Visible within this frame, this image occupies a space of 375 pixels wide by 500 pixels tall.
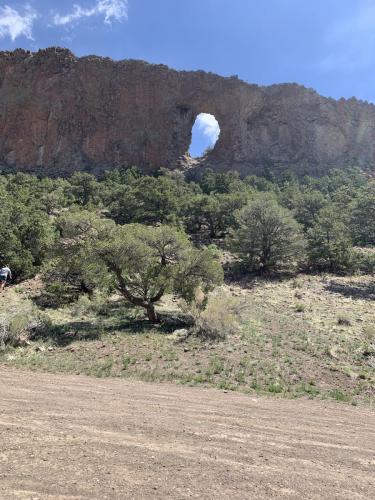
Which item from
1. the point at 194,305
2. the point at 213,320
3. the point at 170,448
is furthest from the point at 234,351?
the point at 170,448

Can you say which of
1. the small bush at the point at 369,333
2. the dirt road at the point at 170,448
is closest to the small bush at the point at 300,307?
the small bush at the point at 369,333

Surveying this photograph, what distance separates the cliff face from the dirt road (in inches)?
2977

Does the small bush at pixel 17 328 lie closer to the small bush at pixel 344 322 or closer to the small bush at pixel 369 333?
the small bush at pixel 369 333

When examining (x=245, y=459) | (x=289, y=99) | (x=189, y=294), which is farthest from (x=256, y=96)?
(x=245, y=459)

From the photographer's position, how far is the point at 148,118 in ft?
279

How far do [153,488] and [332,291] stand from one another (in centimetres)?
2742

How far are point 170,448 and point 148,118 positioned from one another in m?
85.5

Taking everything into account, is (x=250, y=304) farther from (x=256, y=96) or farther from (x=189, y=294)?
(x=256, y=96)

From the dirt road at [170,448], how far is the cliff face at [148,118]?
75.6 metres

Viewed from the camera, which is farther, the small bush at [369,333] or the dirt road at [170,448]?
the small bush at [369,333]

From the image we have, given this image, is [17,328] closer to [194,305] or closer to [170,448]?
[194,305]

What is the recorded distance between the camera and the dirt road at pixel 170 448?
4.32 m

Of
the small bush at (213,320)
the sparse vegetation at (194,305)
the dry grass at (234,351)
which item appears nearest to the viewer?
the dry grass at (234,351)

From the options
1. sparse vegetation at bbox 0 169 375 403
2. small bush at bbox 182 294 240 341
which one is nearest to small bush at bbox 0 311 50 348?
sparse vegetation at bbox 0 169 375 403
